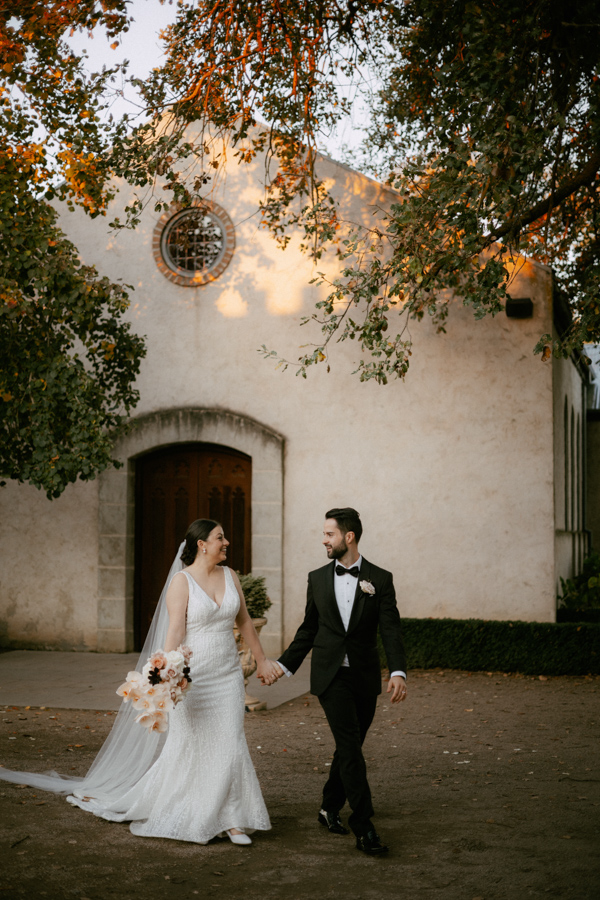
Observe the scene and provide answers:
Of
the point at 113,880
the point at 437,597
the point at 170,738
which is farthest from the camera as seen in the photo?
the point at 437,597

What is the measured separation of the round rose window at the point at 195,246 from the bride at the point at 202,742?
716cm

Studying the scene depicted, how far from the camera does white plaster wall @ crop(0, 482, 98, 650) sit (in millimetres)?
11672

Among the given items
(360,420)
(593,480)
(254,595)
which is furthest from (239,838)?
(593,480)

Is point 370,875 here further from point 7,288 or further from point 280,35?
point 280,35

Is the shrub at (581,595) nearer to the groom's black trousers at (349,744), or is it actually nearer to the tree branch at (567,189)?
the tree branch at (567,189)

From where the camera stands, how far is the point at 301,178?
11023mm

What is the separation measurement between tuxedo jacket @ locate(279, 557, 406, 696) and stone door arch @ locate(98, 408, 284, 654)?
20.5 ft

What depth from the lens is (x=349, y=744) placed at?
4516 millimetres

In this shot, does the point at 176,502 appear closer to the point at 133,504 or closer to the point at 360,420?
the point at 133,504

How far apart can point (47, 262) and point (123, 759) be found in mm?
5564

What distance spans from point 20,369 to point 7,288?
1039mm

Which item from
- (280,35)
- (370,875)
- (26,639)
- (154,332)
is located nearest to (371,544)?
(154,332)

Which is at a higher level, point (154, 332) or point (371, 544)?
point (154, 332)

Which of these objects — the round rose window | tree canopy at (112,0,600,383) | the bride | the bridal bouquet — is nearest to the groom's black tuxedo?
the bride
